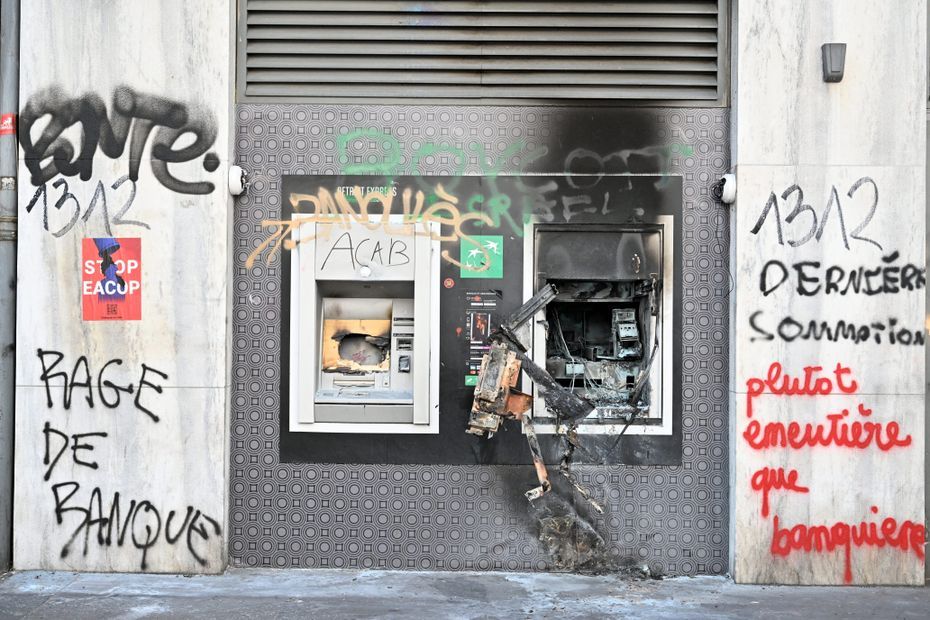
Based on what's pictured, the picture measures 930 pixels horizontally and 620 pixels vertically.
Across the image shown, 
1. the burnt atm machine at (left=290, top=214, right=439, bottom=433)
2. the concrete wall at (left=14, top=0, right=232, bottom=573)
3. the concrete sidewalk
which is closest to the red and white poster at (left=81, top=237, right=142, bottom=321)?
the concrete wall at (left=14, top=0, right=232, bottom=573)

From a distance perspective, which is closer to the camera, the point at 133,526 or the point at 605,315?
the point at 133,526

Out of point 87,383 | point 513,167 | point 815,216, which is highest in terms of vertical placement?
point 513,167

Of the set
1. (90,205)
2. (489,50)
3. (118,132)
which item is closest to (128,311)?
(90,205)

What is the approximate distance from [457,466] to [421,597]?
897 mm

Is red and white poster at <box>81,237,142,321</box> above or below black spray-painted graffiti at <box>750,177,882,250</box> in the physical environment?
below

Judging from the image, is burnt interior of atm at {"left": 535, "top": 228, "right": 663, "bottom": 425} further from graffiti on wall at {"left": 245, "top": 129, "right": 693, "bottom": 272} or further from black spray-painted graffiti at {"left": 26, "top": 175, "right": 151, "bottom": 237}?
black spray-painted graffiti at {"left": 26, "top": 175, "right": 151, "bottom": 237}

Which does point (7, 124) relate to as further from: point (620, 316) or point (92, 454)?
point (620, 316)

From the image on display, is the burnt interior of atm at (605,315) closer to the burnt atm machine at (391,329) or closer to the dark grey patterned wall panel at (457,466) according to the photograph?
the dark grey patterned wall panel at (457,466)

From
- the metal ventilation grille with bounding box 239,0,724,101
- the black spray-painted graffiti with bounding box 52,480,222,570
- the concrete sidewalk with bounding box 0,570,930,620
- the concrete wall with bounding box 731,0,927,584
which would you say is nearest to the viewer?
the concrete sidewalk with bounding box 0,570,930,620

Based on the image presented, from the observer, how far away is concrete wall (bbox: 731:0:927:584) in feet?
18.8

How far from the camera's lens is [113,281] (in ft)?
19.2

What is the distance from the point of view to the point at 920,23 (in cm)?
572

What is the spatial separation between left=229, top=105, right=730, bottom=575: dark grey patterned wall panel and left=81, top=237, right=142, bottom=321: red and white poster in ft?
2.13

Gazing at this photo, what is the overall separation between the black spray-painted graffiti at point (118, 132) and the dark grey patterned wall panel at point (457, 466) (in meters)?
0.32
